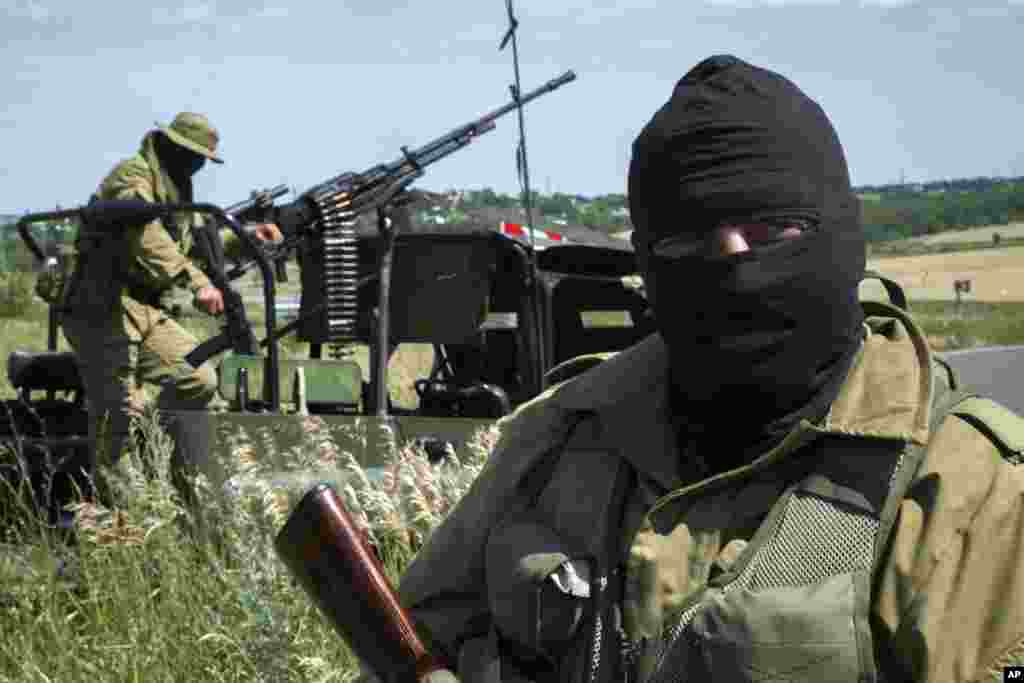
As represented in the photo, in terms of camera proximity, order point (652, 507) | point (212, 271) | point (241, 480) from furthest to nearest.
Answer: point (212, 271)
point (241, 480)
point (652, 507)

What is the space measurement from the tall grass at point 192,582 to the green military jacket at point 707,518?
1.61 metres

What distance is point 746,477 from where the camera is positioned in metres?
2.17

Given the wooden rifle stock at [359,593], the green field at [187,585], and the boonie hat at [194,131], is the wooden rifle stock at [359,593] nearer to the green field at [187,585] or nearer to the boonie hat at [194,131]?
the green field at [187,585]

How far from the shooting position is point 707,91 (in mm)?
2268

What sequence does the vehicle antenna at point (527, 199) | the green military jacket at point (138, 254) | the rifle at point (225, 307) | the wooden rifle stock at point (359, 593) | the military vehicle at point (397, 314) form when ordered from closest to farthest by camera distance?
the wooden rifle stock at point (359, 593)
the vehicle antenna at point (527, 199)
the military vehicle at point (397, 314)
the rifle at point (225, 307)
the green military jacket at point (138, 254)

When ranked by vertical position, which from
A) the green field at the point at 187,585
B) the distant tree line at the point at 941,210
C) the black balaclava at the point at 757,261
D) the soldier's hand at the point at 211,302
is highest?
the black balaclava at the point at 757,261

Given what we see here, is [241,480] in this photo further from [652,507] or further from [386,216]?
[652,507]

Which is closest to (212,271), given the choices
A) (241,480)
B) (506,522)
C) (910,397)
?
(241,480)

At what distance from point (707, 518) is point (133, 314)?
220 inches

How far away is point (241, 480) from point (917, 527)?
327cm

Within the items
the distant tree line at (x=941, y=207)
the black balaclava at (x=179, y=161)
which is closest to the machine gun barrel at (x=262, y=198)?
the black balaclava at (x=179, y=161)

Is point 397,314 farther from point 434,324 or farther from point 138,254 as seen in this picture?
point 138,254

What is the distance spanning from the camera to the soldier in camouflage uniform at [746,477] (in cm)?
193

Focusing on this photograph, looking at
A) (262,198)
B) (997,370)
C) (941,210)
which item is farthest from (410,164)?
(941,210)
